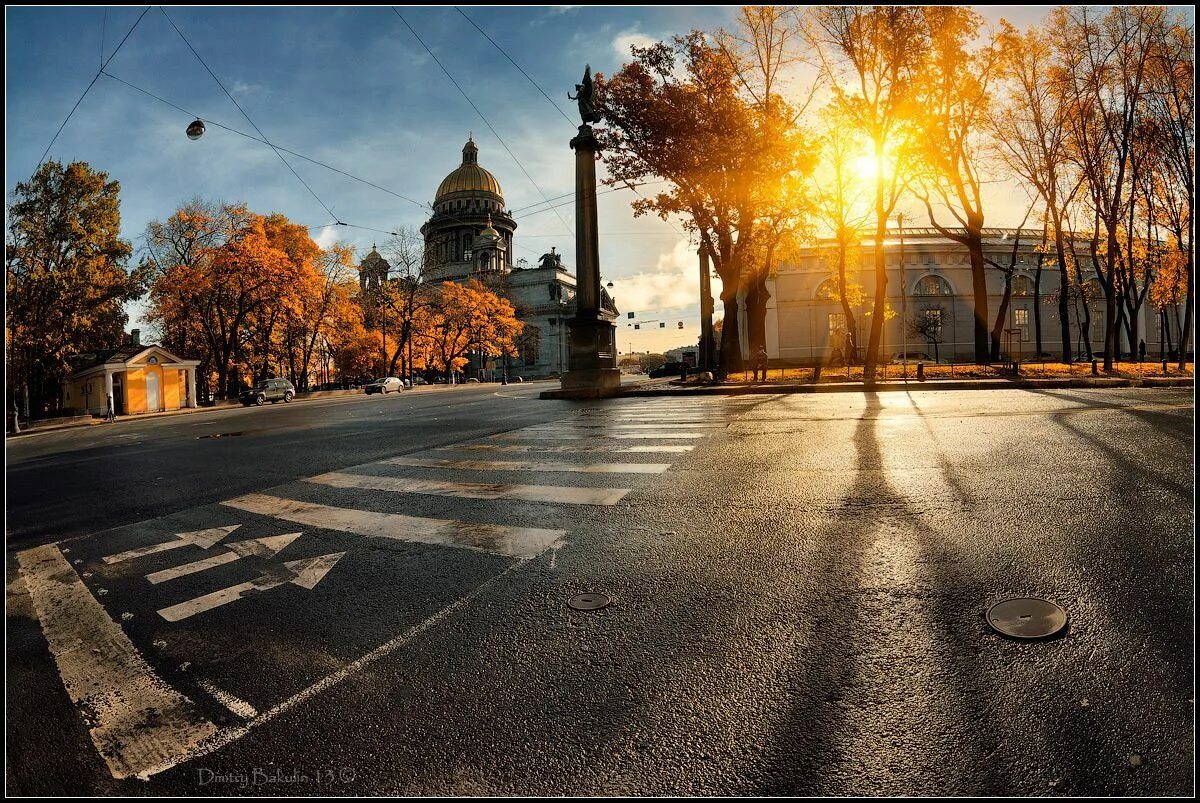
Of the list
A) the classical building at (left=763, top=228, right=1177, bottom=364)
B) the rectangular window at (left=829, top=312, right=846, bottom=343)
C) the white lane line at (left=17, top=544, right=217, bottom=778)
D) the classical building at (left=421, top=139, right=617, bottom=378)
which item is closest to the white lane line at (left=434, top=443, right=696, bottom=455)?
the white lane line at (left=17, top=544, right=217, bottom=778)

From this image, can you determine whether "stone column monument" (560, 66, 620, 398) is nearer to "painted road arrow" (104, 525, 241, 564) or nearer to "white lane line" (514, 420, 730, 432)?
"white lane line" (514, 420, 730, 432)

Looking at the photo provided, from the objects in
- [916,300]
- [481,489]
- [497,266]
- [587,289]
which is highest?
[497,266]

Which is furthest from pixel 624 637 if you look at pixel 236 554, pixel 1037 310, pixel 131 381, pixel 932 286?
pixel 932 286

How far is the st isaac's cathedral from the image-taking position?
300 feet

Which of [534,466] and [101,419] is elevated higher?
[534,466]

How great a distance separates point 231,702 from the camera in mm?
2523

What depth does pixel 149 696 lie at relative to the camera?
2621 millimetres

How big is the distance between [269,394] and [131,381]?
7.63 meters

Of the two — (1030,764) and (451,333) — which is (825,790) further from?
(451,333)

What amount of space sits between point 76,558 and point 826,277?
50.2 metres

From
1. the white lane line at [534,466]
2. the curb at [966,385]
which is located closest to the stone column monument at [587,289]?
the curb at [966,385]

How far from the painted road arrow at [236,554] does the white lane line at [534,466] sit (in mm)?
2868

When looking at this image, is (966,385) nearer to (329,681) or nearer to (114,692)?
(329,681)

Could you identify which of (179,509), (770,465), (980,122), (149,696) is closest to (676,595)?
(149,696)
